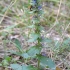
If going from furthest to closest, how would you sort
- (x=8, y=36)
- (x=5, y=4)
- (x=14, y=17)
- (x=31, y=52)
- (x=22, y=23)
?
1. (x=5, y=4)
2. (x=14, y=17)
3. (x=22, y=23)
4. (x=8, y=36)
5. (x=31, y=52)

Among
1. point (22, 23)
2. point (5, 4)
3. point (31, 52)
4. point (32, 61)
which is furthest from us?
point (5, 4)

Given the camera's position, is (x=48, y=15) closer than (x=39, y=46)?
No

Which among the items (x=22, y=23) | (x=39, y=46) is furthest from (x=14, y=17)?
(x=39, y=46)

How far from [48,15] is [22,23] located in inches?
18.7

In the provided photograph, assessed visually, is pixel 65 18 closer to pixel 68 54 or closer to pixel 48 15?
pixel 48 15

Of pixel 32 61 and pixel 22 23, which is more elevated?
pixel 22 23

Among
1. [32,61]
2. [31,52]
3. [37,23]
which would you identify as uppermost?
[37,23]

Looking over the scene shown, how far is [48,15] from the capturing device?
3.05 metres

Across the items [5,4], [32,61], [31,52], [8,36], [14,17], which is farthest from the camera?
[5,4]

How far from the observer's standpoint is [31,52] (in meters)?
1.60

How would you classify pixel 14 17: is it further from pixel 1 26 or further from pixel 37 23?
pixel 37 23

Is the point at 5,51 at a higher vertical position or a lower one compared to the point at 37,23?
lower

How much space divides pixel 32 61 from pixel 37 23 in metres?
0.55

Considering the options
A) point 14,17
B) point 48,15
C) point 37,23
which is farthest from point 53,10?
point 37,23
